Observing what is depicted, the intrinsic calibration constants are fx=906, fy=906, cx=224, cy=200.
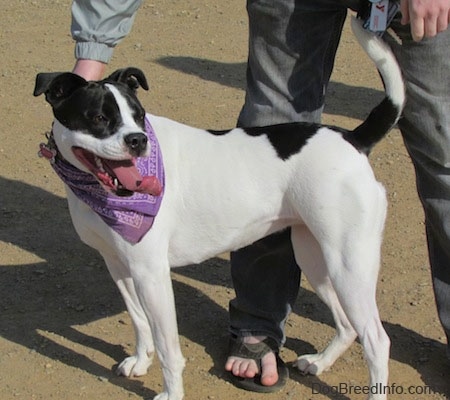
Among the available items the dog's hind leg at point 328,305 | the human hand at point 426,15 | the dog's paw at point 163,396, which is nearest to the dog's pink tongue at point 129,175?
the dog's hind leg at point 328,305

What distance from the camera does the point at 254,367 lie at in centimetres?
447

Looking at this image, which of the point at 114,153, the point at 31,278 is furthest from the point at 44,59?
the point at 114,153

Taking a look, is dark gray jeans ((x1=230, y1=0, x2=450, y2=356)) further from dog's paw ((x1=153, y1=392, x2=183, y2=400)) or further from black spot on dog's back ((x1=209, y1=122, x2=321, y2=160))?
dog's paw ((x1=153, y1=392, x2=183, y2=400))

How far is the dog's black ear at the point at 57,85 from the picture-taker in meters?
3.67

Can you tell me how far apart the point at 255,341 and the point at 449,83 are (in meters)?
1.61

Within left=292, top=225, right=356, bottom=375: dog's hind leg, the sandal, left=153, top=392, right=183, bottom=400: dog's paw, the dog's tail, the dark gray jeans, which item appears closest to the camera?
the dog's tail

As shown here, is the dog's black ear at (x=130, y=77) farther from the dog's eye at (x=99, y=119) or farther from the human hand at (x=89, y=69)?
the dog's eye at (x=99, y=119)

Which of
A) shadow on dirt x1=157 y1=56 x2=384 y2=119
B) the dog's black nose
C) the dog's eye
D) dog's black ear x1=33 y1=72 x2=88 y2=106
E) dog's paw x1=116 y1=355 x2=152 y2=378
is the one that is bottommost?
shadow on dirt x1=157 y1=56 x2=384 y2=119

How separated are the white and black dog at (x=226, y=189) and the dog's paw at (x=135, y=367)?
33cm

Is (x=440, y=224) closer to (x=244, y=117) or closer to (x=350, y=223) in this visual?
(x=350, y=223)

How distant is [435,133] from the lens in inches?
155

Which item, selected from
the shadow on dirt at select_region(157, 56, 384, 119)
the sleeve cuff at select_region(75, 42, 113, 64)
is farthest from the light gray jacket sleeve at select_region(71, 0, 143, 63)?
the shadow on dirt at select_region(157, 56, 384, 119)

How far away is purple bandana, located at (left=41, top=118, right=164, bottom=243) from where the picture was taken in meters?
3.80

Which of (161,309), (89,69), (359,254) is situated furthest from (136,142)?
(359,254)
